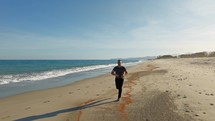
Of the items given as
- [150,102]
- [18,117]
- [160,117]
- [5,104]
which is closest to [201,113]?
[160,117]

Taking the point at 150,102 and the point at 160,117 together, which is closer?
the point at 160,117

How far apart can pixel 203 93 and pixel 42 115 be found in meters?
7.59

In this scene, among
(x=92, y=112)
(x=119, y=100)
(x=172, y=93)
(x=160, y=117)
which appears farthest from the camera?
(x=172, y=93)

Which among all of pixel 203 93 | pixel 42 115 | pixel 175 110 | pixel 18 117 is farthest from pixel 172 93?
pixel 18 117

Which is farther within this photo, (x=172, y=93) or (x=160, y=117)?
(x=172, y=93)

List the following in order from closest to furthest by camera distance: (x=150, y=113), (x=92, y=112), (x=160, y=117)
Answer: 1. (x=160, y=117)
2. (x=150, y=113)
3. (x=92, y=112)

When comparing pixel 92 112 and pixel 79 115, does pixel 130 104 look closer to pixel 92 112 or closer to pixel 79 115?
pixel 92 112

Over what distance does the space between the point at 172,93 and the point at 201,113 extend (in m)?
3.69

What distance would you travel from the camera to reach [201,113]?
7.84m

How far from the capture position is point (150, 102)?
984cm

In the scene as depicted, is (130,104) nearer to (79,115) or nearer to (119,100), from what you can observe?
(119,100)

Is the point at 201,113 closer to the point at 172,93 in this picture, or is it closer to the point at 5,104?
the point at 172,93

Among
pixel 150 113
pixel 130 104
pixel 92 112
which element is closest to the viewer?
pixel 150 113

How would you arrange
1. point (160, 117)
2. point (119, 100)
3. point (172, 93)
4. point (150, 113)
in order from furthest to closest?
point (172, 93), point (119, 100), point (150, 113), point (160, 117)
